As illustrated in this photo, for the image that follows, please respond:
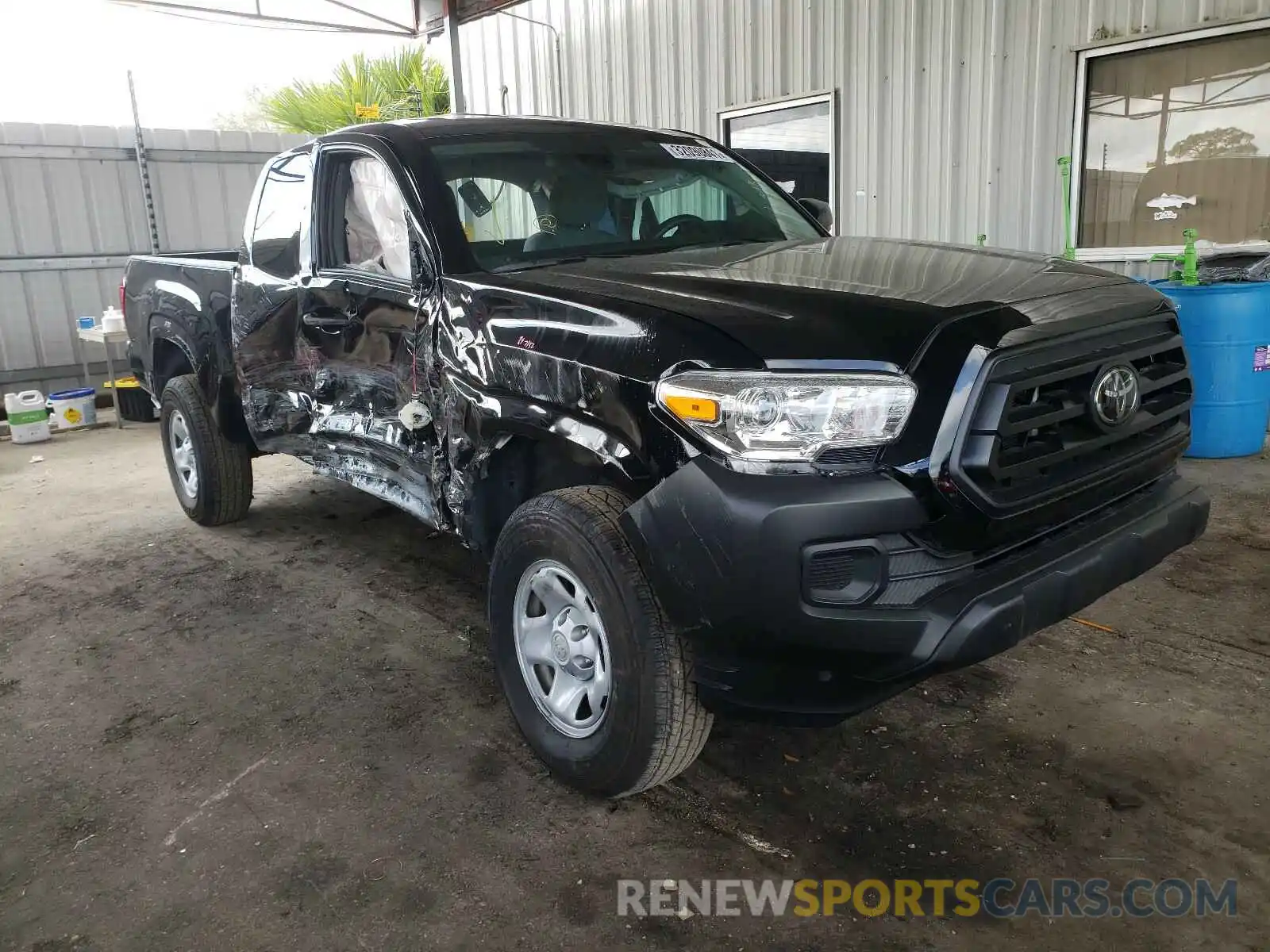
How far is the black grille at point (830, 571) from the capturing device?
187 centimetres

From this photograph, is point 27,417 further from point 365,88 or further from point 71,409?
point 365,88

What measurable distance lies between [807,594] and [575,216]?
1.70m

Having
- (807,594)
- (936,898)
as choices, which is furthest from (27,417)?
(936,898)

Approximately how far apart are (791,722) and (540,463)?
102cm

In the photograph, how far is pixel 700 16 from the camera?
7.58 metres

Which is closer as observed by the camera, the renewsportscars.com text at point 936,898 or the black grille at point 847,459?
the black grille at point 847,459

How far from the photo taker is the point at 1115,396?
2195 millimetres

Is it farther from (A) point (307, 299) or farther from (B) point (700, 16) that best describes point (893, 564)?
(B) point (700, 16)

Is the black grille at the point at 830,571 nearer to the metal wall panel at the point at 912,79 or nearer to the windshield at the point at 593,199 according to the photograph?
the windshield at the point at 593,199

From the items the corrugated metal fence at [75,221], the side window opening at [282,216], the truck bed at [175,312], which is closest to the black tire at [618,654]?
the side window opening at [282,216]

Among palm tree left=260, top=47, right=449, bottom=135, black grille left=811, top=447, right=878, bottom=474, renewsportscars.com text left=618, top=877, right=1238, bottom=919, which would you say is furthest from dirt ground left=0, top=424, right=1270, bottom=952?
palm tree left=260, top=47, right=449, bottom=135

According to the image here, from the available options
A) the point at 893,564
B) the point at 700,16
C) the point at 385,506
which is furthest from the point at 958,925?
the point at 700,16

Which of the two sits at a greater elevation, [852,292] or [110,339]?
[852,292]

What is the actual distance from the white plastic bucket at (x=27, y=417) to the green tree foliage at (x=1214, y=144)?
8489 mm
